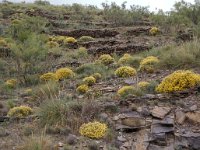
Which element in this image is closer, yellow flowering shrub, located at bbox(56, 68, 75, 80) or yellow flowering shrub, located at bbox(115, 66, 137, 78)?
yellow flowering shrub, located at bbox(115, 66, 137, 78)

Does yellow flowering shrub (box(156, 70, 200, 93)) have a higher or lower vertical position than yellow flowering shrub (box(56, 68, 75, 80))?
higher

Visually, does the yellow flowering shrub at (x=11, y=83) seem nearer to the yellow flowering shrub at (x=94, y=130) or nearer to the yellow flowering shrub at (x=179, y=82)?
the yellow flowering shrub at (x=179, y=82)

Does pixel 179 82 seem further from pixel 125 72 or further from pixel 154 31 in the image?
pixel 154 31

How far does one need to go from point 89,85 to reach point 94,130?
4.67m

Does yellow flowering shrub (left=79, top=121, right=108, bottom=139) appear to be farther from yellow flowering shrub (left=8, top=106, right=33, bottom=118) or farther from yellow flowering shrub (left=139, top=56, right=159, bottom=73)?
yellow flowering shrub (left=139, top=56, right=159, bottom=73)

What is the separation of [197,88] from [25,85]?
7894 mm

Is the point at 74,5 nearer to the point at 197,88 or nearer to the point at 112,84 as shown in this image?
the point at 112,84

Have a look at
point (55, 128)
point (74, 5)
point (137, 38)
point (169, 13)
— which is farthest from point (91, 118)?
point (74, 5)

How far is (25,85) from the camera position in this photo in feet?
53.2

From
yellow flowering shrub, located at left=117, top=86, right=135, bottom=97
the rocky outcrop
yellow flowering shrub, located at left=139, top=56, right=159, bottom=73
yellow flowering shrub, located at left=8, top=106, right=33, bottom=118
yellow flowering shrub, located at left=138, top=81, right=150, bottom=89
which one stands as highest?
the rocky outcrop

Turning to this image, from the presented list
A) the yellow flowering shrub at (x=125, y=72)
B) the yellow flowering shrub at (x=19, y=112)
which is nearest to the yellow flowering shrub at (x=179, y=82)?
the yellow flowering shrub at (x=125, y=72)

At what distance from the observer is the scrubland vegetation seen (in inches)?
352

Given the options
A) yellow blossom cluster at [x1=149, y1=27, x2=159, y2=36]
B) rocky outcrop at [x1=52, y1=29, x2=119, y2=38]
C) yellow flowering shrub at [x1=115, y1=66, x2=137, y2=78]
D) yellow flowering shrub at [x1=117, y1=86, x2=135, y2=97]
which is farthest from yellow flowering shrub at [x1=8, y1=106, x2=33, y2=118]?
rocky outcrop at [x1=52, y1=29, x2=119, y2=38]

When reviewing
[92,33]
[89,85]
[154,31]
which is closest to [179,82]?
[89,85]
